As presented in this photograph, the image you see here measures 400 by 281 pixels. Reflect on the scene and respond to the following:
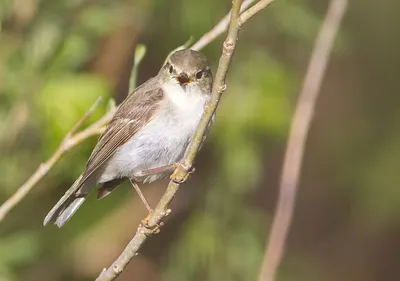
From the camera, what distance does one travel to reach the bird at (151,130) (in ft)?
12.1

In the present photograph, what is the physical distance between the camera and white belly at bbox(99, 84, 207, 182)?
144 inches

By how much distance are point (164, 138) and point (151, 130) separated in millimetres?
109

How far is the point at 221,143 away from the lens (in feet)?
16.1

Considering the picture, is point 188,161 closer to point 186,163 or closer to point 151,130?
point 186,163

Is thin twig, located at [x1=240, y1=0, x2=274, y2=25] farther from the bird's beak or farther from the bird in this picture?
the bird's beak

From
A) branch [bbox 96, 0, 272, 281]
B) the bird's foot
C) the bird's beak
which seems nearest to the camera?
branch [bbox 96, 0, 272, 281]

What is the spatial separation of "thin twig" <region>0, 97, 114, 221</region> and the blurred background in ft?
2.24

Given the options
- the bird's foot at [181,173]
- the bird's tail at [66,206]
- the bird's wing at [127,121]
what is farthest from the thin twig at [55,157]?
the bird's foot at [181,173]

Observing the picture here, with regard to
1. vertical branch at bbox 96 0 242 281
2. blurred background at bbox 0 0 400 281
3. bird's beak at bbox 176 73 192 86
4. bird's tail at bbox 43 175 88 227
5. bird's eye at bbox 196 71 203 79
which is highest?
blurred background at bbox 0 0 400 281

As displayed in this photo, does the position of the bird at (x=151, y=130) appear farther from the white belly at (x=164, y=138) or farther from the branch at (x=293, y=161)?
the branch at (x=293, y=161)

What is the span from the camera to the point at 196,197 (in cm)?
509

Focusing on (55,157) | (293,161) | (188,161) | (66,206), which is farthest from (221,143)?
(188,161)

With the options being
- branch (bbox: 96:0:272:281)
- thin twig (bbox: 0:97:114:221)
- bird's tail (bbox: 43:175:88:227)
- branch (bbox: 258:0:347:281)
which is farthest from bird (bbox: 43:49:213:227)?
branch (bbox: 258:0:347:281)

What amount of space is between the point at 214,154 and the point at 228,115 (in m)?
0.46
